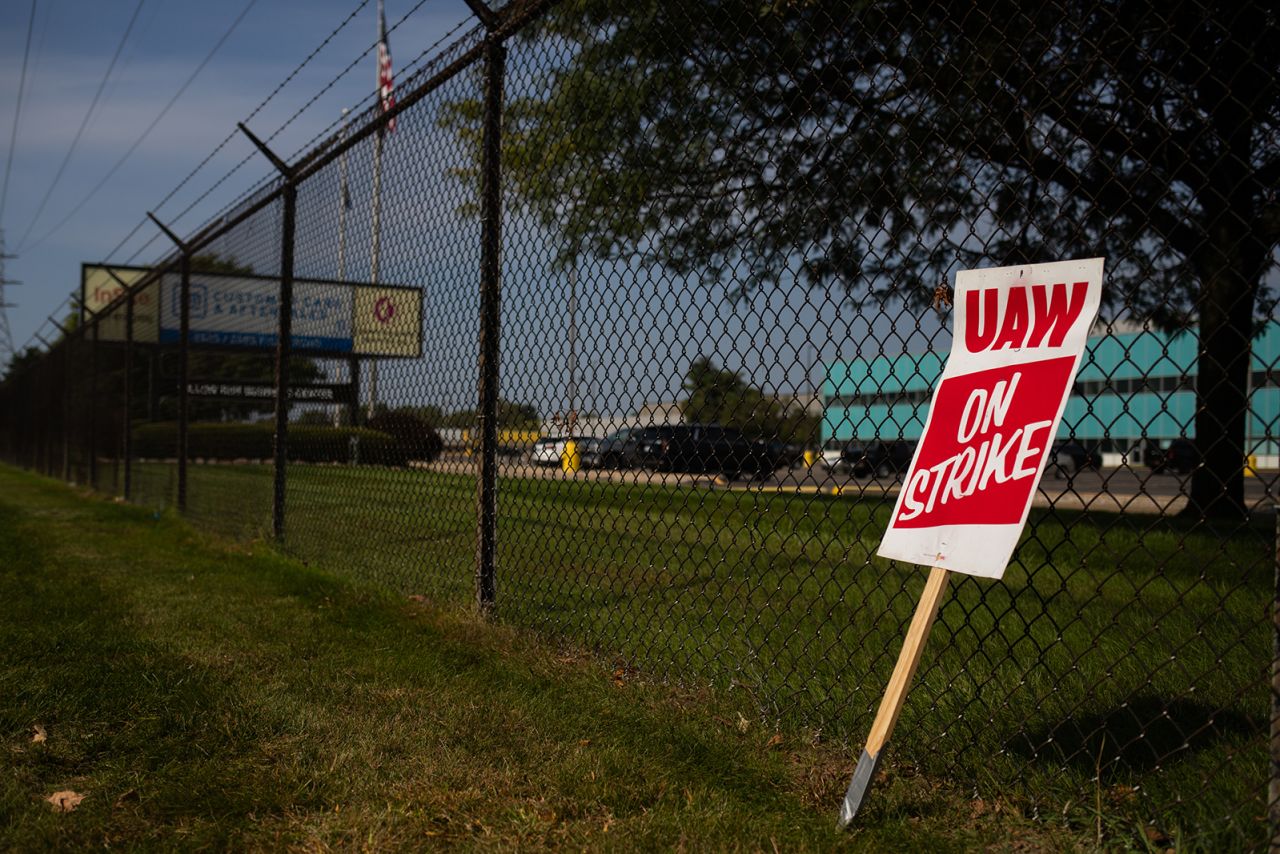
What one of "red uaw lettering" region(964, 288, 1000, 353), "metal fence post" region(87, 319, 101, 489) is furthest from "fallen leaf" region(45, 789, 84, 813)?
"metal fence post" region(87, 319, 101, 489)

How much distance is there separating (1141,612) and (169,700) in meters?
4.20

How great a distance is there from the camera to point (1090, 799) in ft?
8.27

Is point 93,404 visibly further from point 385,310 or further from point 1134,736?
point 1134,736

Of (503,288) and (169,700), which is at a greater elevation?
(503,288)

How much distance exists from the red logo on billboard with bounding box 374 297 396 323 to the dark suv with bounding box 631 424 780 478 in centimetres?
273

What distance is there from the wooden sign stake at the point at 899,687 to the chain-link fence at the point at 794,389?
0.34 m

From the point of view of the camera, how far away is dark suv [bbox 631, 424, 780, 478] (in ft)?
12.8

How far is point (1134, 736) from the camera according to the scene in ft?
9.82

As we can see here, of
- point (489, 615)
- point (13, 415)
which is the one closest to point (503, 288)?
point (489, 615)

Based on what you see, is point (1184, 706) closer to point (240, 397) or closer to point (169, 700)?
point (169, 700)

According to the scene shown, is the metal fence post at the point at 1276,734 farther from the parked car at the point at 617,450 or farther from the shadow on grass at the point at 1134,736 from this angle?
the parked car at the point at 617,450

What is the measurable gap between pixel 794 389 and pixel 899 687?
120cm

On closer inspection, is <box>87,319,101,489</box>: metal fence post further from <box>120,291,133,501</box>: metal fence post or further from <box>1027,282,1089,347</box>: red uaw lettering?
<box>1027,282,1089,347</box>: red uaw lettering

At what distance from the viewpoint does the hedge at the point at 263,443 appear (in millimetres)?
6691
